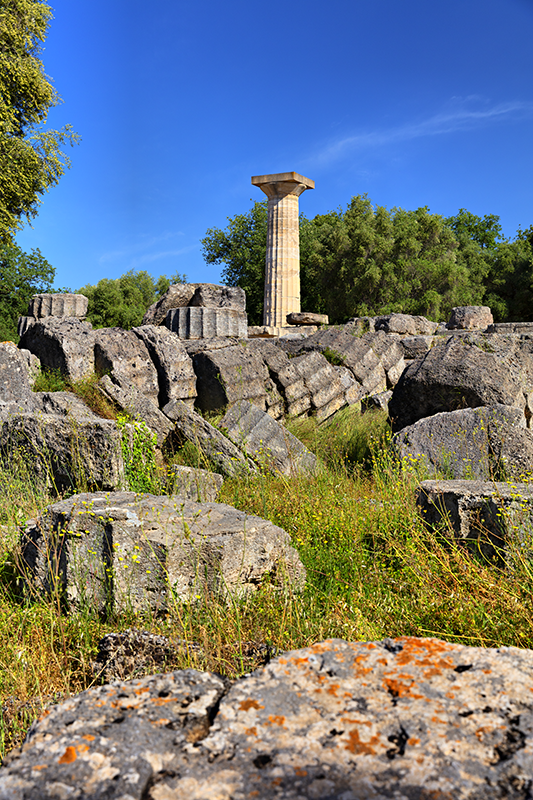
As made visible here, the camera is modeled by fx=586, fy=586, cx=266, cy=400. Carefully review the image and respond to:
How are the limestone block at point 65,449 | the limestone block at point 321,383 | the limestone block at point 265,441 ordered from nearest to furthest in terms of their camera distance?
the limestone block at point 65,449, the limestone block at point 265,441, the limestone block at point 321,383

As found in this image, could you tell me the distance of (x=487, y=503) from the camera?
4.19m

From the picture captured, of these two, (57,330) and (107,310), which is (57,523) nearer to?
(57,330)

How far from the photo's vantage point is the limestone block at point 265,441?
A: 7.36 meters

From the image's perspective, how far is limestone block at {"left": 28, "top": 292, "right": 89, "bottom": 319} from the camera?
14617 mm

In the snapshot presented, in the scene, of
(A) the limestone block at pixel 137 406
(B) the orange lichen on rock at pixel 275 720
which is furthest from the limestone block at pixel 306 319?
(B) the orange lichen on rock at pixel 275 720

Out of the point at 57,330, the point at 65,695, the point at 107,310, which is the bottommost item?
the point at 65,695

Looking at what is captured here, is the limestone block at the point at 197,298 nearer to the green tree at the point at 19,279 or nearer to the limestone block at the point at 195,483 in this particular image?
the limestone block at the point at 195,483

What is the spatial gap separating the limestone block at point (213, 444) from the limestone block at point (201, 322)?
196 inches

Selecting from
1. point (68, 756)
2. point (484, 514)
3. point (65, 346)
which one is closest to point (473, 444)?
point (484, 514)

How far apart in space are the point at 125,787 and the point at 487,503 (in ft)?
11.7

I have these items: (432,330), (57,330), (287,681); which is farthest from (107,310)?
(287,681)

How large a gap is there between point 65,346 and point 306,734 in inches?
348

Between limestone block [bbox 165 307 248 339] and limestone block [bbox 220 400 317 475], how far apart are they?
439cm

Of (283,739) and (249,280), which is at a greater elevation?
(249,280)
